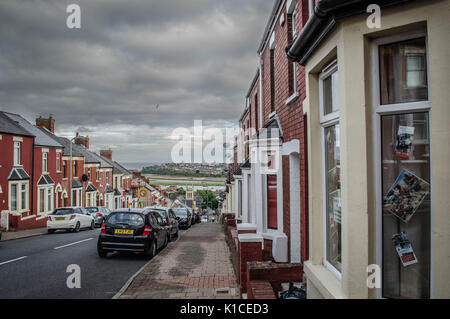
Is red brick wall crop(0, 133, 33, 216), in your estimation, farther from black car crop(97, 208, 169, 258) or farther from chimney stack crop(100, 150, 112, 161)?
chimney stack crop(100, 150, 112, 161)

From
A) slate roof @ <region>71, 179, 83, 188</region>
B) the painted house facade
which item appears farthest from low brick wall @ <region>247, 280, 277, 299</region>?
slate roof @ <region>71, 179, 83, 188</region>

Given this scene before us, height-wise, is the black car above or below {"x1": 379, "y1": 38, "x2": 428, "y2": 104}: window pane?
below

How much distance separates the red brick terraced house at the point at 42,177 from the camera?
26297mm

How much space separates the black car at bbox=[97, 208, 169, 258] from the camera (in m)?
10.9

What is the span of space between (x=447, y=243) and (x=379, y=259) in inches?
23.6

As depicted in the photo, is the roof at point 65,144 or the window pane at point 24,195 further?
the roof at point 65,144

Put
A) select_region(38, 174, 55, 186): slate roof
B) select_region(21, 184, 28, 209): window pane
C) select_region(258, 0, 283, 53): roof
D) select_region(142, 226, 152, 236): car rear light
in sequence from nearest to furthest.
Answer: select_region(258, 0, 283, 53): roof < select_region(142, 226, 152, 236): car rear light < select_region(21, 184, 28, 209): window pane < select_region(38, 174, 55, 186): slate roof

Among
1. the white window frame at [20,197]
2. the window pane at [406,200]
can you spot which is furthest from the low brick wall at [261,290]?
the white window frame at [20,197]

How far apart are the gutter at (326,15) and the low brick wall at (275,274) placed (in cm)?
351

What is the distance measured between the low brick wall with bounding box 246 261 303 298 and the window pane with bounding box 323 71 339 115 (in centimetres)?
305

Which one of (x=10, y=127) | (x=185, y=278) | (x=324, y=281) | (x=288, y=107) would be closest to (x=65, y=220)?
(x=10, y=127)

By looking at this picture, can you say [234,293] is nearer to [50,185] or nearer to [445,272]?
[445,272]

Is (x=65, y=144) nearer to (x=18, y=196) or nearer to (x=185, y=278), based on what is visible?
(x=18, y=196)

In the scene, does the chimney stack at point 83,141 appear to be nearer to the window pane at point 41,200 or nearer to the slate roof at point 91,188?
the slate roof at point 91,188
